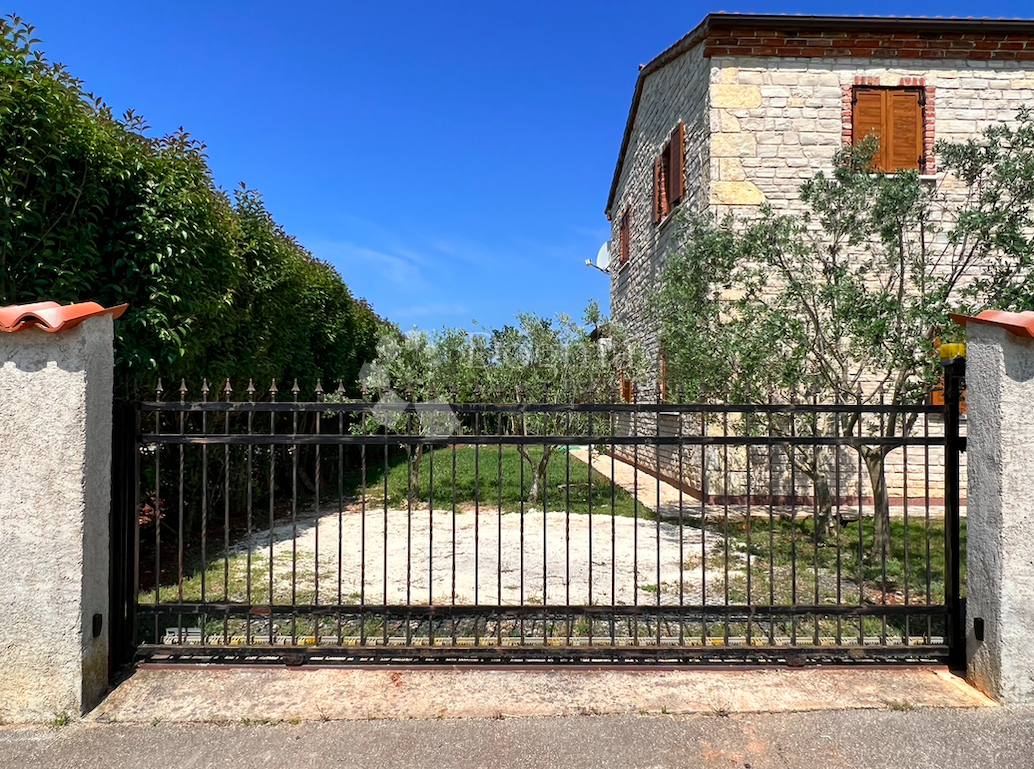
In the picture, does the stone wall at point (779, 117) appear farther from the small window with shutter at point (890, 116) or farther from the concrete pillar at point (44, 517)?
the concrete pillar at point (44, 517)

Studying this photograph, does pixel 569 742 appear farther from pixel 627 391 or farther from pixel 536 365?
pixel 627 391

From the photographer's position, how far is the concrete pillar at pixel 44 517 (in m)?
3.05

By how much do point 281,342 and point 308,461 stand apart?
2.97 metres

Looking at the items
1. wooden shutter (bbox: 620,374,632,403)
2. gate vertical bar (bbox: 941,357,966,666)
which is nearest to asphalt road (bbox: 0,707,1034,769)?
gate vertical bar (bbox: 941,357,966,666)

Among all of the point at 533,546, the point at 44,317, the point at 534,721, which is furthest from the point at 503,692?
the point at 533,546

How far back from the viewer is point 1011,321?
3.05 meters

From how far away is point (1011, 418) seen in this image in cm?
315

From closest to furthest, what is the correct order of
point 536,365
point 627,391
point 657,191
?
point 536,365 < point 657,191 < point 627,391

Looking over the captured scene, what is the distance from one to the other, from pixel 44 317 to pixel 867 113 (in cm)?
1062

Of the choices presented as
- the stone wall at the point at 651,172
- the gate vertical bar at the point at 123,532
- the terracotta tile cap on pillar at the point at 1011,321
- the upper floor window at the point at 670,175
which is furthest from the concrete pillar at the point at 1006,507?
the upper floor window at the point at 670,175

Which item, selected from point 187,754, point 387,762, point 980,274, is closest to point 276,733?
point 187,754

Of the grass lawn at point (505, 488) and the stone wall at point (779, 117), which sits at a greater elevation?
the stone wall at point (779, 117)

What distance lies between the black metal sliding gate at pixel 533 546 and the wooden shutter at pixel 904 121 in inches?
165

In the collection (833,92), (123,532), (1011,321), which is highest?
(833,92)
